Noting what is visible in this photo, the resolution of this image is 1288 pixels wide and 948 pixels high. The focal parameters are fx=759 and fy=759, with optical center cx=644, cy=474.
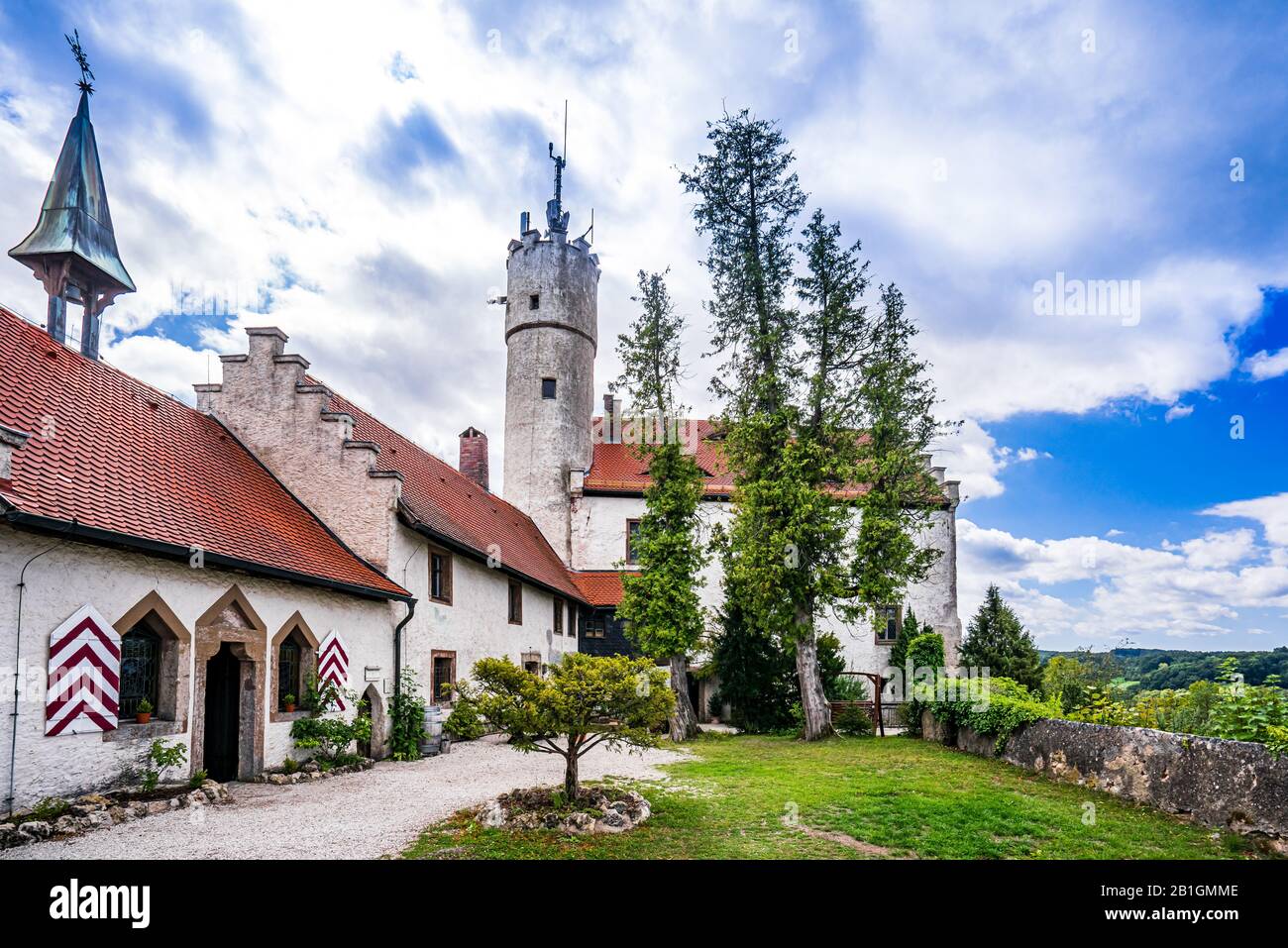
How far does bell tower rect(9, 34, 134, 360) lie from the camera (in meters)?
17.0

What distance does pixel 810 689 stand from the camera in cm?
1980

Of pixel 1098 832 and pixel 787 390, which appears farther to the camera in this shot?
pixel 787 390

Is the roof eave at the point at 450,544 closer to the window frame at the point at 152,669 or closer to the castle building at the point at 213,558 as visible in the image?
the castle building at the point at 213,558

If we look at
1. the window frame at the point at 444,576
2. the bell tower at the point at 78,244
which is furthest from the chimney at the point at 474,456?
the bell tower at the point at 78,244

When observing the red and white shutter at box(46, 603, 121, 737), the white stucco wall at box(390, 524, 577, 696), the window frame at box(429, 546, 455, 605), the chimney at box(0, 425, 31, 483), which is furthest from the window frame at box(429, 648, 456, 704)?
the chimney at box(0, 425, 31, 483)

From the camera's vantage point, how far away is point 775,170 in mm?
21656

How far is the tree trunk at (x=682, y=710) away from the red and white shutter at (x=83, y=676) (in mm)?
13407

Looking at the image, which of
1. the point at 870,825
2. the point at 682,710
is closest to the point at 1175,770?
the point at 870,825

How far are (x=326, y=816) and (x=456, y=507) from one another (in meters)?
12.3

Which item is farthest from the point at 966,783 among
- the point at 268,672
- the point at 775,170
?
the point at 775,170

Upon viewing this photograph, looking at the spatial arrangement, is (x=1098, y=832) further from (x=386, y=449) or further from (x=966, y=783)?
(x=386, y=449)

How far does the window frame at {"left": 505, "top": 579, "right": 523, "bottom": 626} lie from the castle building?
3.6 inches

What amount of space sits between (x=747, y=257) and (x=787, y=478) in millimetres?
6530
